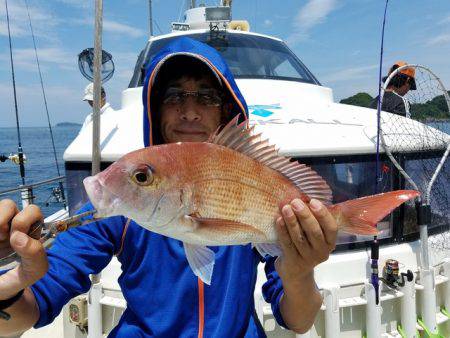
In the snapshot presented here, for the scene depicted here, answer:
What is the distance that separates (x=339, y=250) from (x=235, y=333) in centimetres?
142

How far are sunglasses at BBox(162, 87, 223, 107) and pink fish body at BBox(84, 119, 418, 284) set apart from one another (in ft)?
1.81

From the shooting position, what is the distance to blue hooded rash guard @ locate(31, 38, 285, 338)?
65.6 inches

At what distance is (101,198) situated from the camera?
118 cm

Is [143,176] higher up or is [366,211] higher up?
[143,176]

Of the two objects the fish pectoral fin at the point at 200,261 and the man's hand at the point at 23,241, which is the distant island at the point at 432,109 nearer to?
the fish pectoral fin at the point at 200,261

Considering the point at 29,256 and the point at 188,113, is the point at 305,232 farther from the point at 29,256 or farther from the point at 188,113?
the point at 29,256

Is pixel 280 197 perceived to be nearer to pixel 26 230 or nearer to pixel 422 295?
pixel 26 230

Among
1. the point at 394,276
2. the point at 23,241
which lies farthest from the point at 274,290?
the point at 394,276

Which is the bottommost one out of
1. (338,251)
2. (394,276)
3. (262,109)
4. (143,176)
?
(394,276)

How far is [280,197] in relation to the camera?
136 centimetres

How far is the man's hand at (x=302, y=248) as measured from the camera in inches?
52.5

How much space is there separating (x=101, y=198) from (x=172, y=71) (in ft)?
3.23

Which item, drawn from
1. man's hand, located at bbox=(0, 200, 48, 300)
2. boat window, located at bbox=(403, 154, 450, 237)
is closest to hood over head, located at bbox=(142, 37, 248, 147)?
man's hand, located at bbox=(0, 200, 48, 300)

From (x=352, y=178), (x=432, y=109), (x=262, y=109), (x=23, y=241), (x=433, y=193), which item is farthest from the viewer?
(x=432, y=109)
